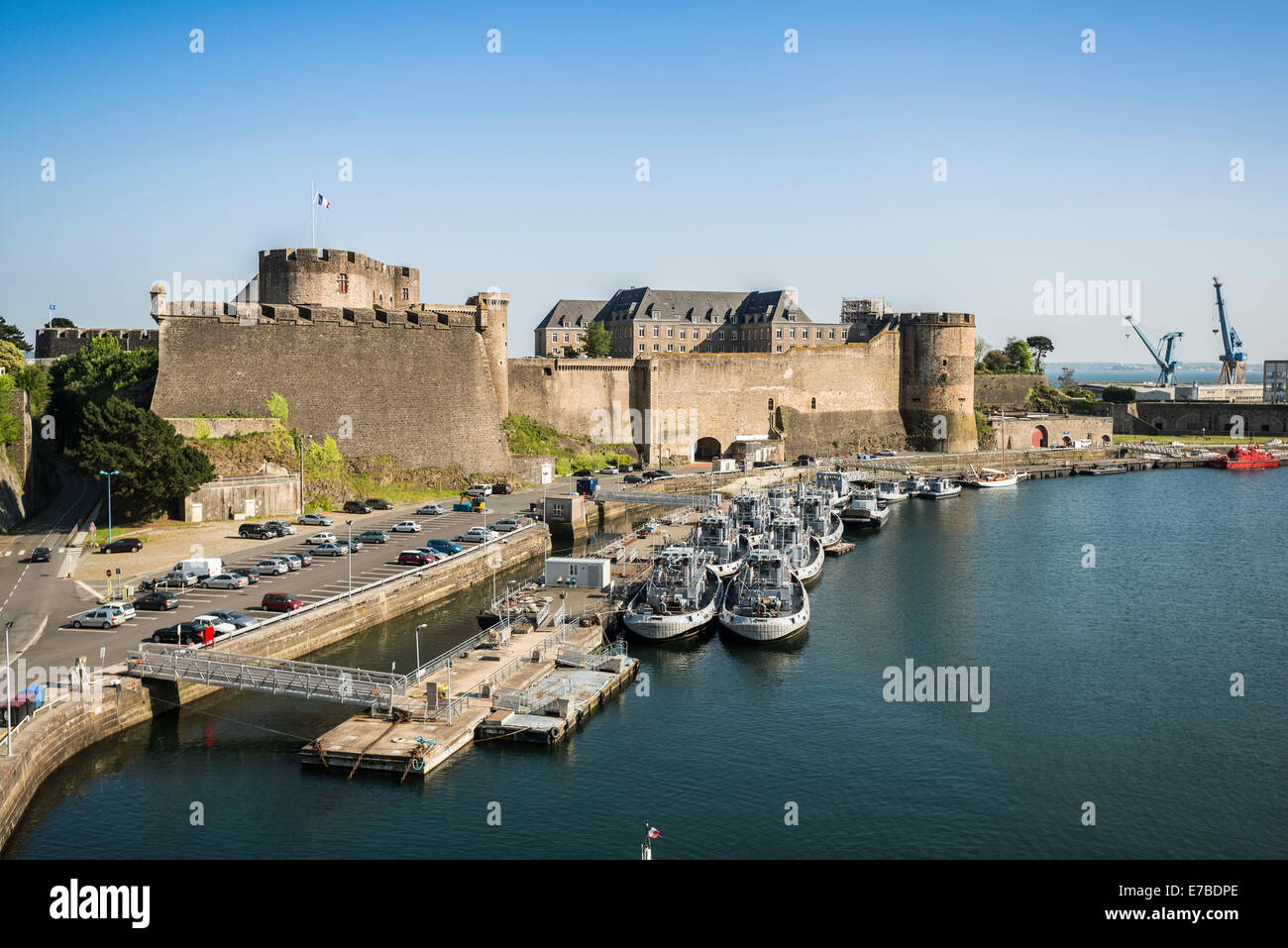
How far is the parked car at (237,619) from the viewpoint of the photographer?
95.0ft

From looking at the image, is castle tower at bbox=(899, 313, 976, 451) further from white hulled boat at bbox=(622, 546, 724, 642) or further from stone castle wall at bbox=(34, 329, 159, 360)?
stone castle wall at bbox=(34, 329, 159, 360)

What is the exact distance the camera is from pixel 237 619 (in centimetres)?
2917

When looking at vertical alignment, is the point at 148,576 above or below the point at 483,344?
below

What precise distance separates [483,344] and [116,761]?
37.1 m

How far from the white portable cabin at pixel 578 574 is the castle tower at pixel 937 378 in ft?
160

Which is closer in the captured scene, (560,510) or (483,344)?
(560,510)

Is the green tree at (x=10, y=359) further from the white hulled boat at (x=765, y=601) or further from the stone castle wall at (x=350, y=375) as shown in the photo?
the white hulled boat at (x=765, y=601)

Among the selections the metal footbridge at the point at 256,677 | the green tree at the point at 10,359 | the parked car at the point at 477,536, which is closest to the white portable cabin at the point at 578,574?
the parked car at the point at 477,536

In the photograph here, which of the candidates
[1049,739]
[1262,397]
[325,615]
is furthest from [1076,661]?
[1262,397]

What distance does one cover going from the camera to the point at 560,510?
4916 cm

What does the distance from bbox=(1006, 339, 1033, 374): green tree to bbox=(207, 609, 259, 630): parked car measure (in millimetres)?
101308

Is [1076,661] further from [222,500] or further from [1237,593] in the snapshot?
[222,500]
